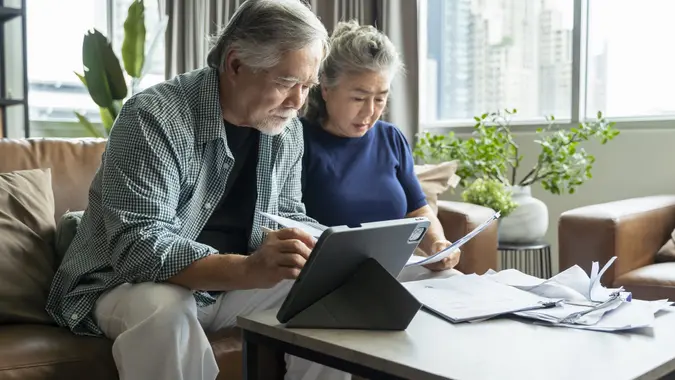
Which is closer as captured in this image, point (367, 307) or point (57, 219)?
point (367, 307)

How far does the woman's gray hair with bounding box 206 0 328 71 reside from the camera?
5.04ft

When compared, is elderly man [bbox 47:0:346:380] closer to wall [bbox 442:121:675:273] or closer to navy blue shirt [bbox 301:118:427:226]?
navy blue shirt [bbox 301:118:427:226]

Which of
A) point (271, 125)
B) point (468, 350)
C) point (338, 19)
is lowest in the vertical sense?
point (468, 350)

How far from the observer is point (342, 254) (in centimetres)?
116

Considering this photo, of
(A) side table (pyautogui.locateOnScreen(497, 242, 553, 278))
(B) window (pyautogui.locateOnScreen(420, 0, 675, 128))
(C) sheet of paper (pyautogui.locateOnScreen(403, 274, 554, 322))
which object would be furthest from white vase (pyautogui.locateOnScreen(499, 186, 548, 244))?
(C) sheet of paper (pyautogui.locateOnScreen(403, 274, 554, 322))

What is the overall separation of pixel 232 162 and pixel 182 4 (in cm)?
212

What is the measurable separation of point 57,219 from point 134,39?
4.74ft

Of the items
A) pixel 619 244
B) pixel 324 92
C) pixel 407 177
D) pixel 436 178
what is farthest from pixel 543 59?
pixel 324 92

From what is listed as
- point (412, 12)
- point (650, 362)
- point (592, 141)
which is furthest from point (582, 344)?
point (412, 12)

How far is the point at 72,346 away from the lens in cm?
142

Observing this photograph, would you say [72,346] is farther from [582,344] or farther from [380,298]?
[582,344]

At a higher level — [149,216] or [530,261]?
[149,216]

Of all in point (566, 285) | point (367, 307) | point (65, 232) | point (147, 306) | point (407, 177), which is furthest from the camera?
point (407, 177)

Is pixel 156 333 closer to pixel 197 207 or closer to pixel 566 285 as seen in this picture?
pixel 197 207
